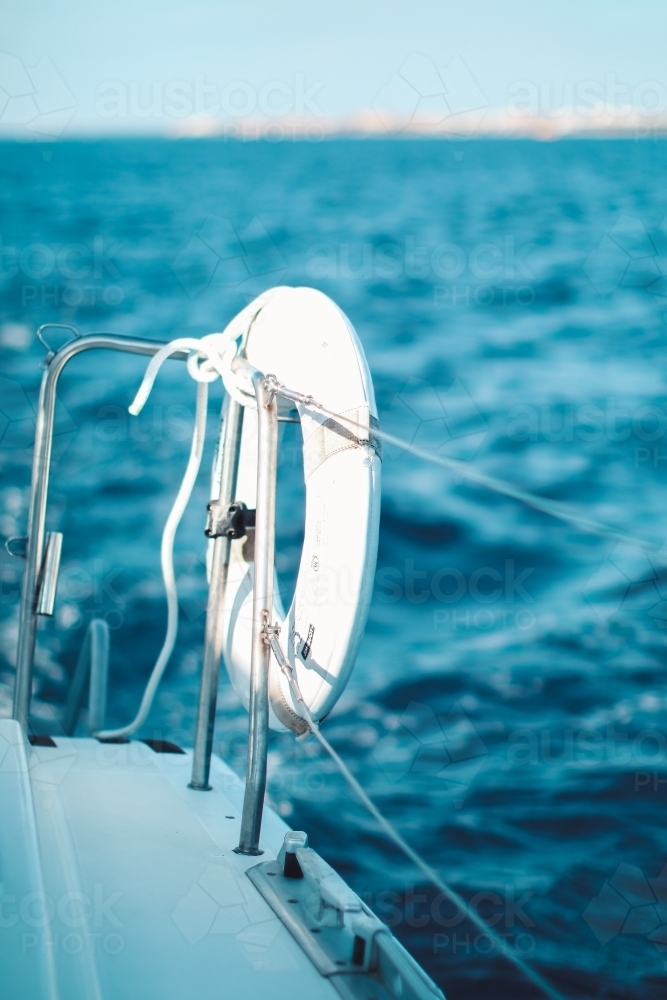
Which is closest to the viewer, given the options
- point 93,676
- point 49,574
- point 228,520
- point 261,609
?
point 261,609

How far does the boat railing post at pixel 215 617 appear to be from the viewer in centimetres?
196

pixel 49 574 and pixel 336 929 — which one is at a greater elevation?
pixel 49 574

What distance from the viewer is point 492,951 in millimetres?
2361

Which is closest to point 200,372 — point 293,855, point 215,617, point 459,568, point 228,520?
point 228,520

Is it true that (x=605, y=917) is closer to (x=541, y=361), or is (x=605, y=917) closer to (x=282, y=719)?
(x=282, y=719)

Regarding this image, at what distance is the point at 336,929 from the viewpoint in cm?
139

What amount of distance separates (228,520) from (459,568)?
3.71 metres

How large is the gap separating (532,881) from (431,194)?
2418 cm

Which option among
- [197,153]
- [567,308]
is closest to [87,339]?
[567,308]

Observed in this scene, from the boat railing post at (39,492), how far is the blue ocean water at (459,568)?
1.09 meters

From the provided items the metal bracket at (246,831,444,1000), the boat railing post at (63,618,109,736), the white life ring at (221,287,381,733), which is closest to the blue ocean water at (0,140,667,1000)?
the white life ring at (221,287,381,733)

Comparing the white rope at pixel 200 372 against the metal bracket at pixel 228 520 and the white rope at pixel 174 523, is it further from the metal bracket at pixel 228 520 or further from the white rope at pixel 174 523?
the metal bracket at pixel 228 520

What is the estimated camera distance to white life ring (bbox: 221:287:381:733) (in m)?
1.54

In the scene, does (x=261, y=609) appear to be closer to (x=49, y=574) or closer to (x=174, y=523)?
(x=174, y=523)
